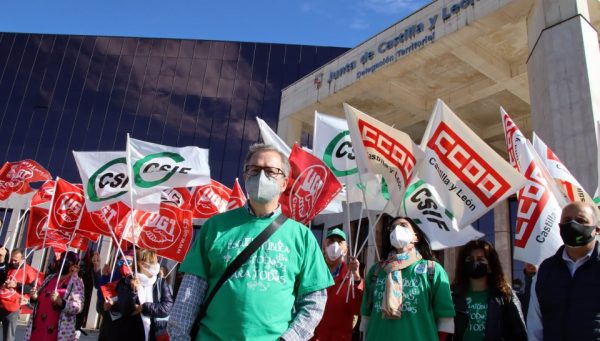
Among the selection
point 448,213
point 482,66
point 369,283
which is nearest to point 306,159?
point 448,213

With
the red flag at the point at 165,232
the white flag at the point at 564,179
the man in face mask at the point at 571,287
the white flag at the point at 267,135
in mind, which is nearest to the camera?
the man in face mask at the point at 571,287

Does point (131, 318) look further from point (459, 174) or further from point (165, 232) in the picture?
point (459, 174)

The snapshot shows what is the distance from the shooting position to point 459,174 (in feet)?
16.4

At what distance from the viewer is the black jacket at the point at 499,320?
3.75 meters

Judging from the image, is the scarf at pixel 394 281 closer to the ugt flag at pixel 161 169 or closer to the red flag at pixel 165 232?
the ugt flag at pixel 161 169

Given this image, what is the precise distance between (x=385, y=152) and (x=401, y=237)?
1.53 m

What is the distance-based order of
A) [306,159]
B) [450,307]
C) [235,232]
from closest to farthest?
1. [235,232]
2. [450,307]
3. [306,159]

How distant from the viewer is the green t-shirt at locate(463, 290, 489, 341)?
390 cm

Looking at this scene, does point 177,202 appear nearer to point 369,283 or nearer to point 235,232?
point 369,283

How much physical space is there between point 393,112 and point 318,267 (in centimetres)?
1478

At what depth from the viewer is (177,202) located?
31.6 ft

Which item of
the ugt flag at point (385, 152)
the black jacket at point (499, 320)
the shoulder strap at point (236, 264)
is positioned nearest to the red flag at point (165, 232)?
the ugt flag at point (385, 152)

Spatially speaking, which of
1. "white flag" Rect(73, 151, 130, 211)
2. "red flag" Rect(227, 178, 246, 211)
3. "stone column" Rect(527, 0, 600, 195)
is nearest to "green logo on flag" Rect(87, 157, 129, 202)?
"white flag" Rect(73, 151, 130, 211)

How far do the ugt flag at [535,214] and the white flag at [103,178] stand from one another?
535 cm
